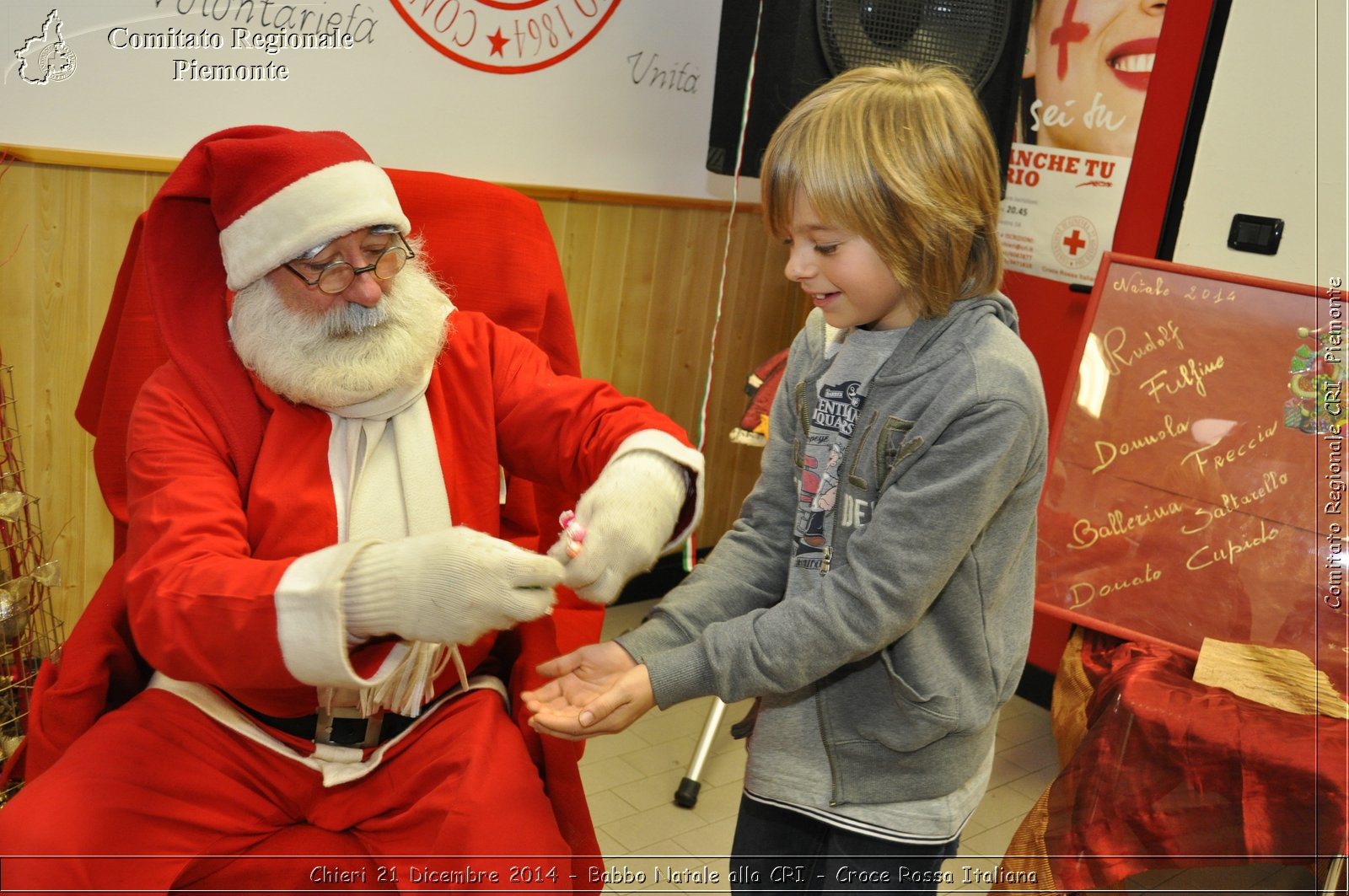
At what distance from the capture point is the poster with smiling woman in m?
2.76

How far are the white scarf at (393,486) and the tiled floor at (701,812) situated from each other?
2.90 feet

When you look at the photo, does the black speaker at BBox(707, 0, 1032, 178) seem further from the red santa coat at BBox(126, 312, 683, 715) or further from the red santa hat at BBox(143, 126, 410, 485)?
the red santa hat at BBox(143, 126, 410, 485)

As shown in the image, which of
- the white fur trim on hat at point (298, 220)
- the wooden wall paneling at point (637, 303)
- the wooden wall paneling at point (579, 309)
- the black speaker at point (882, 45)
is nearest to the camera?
the white fur trim on hat at point (298, 220)

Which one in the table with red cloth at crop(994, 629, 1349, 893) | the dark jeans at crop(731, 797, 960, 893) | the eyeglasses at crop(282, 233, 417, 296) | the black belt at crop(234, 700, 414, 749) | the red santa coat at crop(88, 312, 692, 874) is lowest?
the table with red cloth at crop(994, 629, 1349, 893)

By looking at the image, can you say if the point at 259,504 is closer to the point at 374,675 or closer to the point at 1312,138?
the point at 374,675

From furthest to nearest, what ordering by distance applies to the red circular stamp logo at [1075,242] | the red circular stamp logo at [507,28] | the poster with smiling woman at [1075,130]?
the red circular stamp logo at [1075,242]
the poster with smiling woman at [1075,130]
the red circular stamp logo at [507,28]

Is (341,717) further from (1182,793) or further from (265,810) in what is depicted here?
(1182,793)

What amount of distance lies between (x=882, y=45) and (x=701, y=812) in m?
1.65

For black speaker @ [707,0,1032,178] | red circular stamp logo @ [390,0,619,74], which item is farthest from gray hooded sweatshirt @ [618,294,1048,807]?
red circular stamp logo @ [390,0,619,74]

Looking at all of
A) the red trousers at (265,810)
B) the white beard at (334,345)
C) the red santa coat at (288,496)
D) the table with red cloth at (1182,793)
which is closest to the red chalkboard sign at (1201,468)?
the table with red cloth at (1182,793)

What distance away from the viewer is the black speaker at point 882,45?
7.64ft

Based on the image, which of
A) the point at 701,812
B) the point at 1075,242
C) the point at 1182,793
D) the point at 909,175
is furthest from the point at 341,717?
the point at 1075,242

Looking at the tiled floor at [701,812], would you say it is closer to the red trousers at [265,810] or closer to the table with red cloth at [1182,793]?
the table with red cloth at [1182,793]

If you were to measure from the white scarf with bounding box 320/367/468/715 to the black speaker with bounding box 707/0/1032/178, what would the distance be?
1224mm
